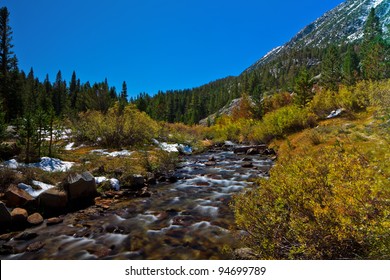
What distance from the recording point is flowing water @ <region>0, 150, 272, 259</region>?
26.1ft

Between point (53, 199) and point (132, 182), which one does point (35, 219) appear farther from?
point (132, 182)

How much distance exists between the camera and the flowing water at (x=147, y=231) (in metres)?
7.97

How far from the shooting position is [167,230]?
9.52m

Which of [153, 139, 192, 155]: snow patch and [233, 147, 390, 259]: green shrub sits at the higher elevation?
[153, 139, 192, 155]: snow patch

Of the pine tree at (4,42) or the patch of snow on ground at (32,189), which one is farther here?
the pine tree at (4,42)

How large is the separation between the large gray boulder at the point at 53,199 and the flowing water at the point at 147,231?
879mm

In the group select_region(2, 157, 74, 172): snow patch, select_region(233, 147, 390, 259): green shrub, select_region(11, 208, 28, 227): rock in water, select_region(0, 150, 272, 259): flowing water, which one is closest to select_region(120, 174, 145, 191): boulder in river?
select_region(0, 150, 272, 259): flowing water

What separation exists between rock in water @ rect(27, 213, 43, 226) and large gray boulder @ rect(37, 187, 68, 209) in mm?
840

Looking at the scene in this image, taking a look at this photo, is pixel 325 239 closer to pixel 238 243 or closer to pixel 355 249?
pixel 355 249

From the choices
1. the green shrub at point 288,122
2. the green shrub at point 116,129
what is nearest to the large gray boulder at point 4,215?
the green shrub at point 116,129

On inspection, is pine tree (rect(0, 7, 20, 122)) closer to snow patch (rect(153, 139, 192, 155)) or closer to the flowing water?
snow patch (rect(153, 139, 192, 155))

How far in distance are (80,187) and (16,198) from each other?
2.62 meters

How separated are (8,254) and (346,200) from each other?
979cm

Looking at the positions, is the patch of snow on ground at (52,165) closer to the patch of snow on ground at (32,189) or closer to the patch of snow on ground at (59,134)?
the patch of snow on ground at (32,189)
